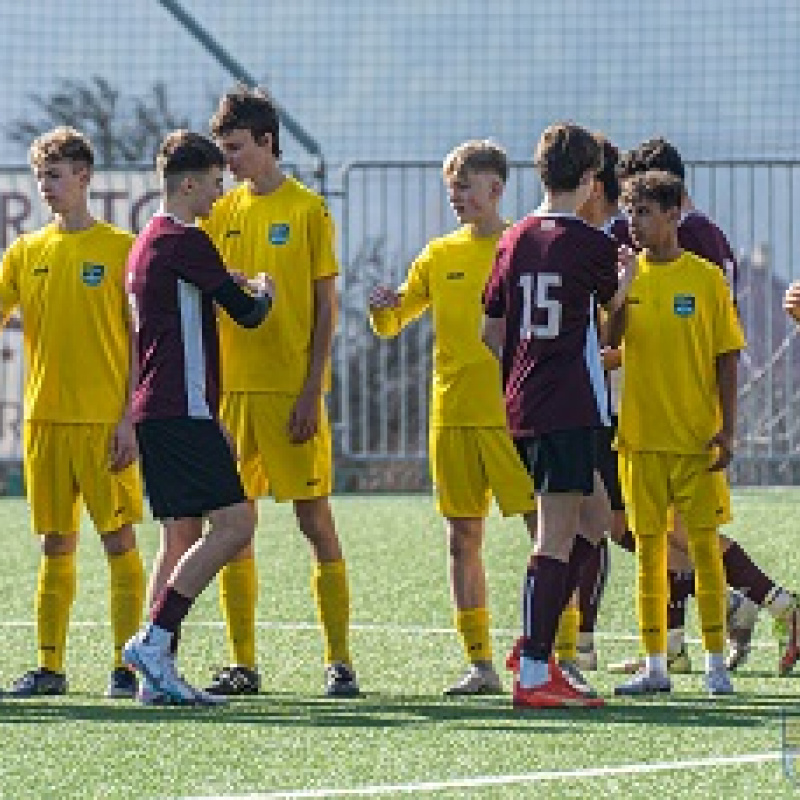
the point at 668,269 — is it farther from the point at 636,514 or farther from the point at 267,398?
the point at 267,398

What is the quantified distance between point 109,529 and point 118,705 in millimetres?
707

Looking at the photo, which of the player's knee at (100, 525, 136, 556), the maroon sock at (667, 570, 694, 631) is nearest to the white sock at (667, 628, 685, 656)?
the maroon sock at (667, 570, 694, 631)

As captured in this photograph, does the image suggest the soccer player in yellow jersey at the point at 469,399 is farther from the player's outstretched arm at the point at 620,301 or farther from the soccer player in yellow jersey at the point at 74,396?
the soccer player in yellow jersey at the point at 74,396

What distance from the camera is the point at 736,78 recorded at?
79.7ft

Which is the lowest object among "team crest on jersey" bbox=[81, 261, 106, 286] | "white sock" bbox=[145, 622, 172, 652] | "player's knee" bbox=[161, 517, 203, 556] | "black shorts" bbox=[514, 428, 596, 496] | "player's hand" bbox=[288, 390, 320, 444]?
"white sock" bbox=[145, 622, 172, 652]

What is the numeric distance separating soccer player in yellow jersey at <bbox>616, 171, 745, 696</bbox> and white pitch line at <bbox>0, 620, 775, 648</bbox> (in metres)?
1.51

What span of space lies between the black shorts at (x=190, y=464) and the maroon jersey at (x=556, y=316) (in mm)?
874

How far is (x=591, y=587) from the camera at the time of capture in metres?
10.1

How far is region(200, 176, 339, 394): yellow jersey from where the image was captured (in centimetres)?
912

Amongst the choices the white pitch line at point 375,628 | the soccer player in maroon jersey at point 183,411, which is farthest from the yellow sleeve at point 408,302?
the white pitch line at point 375,628

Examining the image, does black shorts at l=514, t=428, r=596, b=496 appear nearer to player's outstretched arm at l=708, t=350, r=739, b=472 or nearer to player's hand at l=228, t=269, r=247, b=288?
player's outstretched arm at l=708, t=350, r=739, b=472

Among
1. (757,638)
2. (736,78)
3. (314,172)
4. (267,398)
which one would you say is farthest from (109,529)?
(736,78)

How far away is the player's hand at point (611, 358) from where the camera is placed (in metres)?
9.33

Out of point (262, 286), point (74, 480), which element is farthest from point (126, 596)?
point (262, 286)
